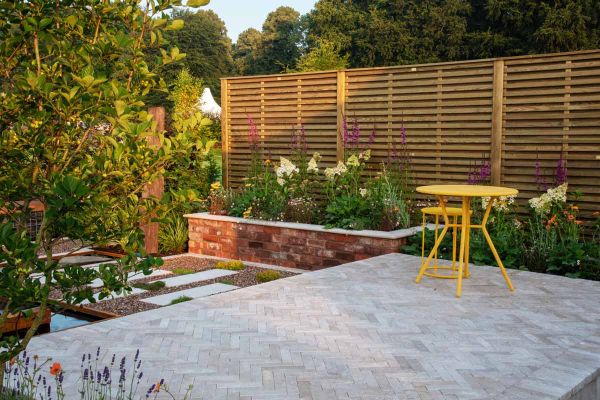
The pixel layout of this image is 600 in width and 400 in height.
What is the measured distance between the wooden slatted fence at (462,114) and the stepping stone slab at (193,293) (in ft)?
9.67

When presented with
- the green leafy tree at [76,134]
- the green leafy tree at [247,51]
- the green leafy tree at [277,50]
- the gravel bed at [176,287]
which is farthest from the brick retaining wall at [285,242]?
the green leafy tree at [247,51]

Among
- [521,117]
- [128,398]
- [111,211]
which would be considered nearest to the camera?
[111,211]

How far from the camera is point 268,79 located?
9.52m

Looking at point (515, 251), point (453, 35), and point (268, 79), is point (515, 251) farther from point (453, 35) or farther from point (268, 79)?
point (453, 35)

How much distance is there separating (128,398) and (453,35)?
80.8 feet

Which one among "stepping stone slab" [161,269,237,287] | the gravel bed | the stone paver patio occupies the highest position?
the stone paver patio

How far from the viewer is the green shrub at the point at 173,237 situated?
9109 mm

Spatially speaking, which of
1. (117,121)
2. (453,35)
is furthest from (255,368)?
(453,35)

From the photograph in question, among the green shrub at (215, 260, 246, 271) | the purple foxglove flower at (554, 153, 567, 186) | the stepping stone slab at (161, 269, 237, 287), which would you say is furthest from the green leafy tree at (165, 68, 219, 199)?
the purple foxglove flower at (554, 153, 567, 186)

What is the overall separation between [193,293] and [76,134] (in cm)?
381

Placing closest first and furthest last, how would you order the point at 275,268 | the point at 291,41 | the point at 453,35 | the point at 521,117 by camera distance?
the point at 521,117 < the point at 275,268 < the point at 453,35 < the point at 291,41

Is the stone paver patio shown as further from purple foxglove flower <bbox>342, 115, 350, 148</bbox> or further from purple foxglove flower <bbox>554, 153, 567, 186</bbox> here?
purple foxglove flower <bbox>342, 115, 350, 148</bbox>

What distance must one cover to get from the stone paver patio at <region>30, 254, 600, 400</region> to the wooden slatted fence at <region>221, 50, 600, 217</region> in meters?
1.74

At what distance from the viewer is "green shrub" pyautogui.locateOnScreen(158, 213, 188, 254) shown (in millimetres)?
9109
